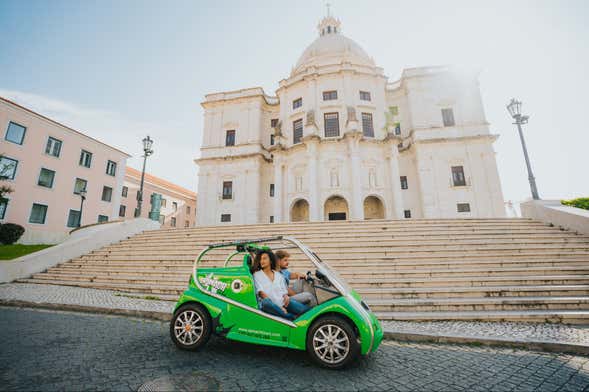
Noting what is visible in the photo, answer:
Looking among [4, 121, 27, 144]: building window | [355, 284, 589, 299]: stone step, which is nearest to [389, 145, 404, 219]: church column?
[355, 284, 589, 299]: stone step

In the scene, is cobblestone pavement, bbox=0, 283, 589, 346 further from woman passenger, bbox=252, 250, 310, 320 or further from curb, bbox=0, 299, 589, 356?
woman passenger, bbox=252, 250, 310, 320

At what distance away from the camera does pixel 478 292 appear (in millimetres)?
6656

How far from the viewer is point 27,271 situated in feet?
34.4

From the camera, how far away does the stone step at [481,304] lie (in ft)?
19.6

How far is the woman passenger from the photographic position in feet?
11.5

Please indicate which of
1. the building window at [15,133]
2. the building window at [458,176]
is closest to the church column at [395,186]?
the building window at [458,176]

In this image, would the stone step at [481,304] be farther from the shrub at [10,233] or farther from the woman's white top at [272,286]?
the shrub at [10,233]

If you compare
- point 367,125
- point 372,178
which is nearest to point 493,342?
point 372,178

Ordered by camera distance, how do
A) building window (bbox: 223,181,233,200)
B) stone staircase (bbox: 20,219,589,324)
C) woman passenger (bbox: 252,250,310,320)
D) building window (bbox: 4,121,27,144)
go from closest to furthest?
1. woman passenger (bbox: 252,250,310,320)
2. stone staircase (bbox: 20,219,589,324)
3. building window (bbox: 4,121,27,144)
4. building window (bbox: 223,181,233,200)

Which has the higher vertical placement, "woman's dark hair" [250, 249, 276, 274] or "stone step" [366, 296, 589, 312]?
"woman's dark hair" [250, 249, 276, 274]

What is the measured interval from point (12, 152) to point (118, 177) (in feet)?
30.0

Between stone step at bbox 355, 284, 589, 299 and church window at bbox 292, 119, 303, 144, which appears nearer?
stone step at bbox 355, 284, 589, 299

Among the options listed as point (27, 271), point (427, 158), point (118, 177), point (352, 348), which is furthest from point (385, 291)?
point (118, 177)

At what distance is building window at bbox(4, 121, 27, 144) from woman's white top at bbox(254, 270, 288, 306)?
28009 mm
